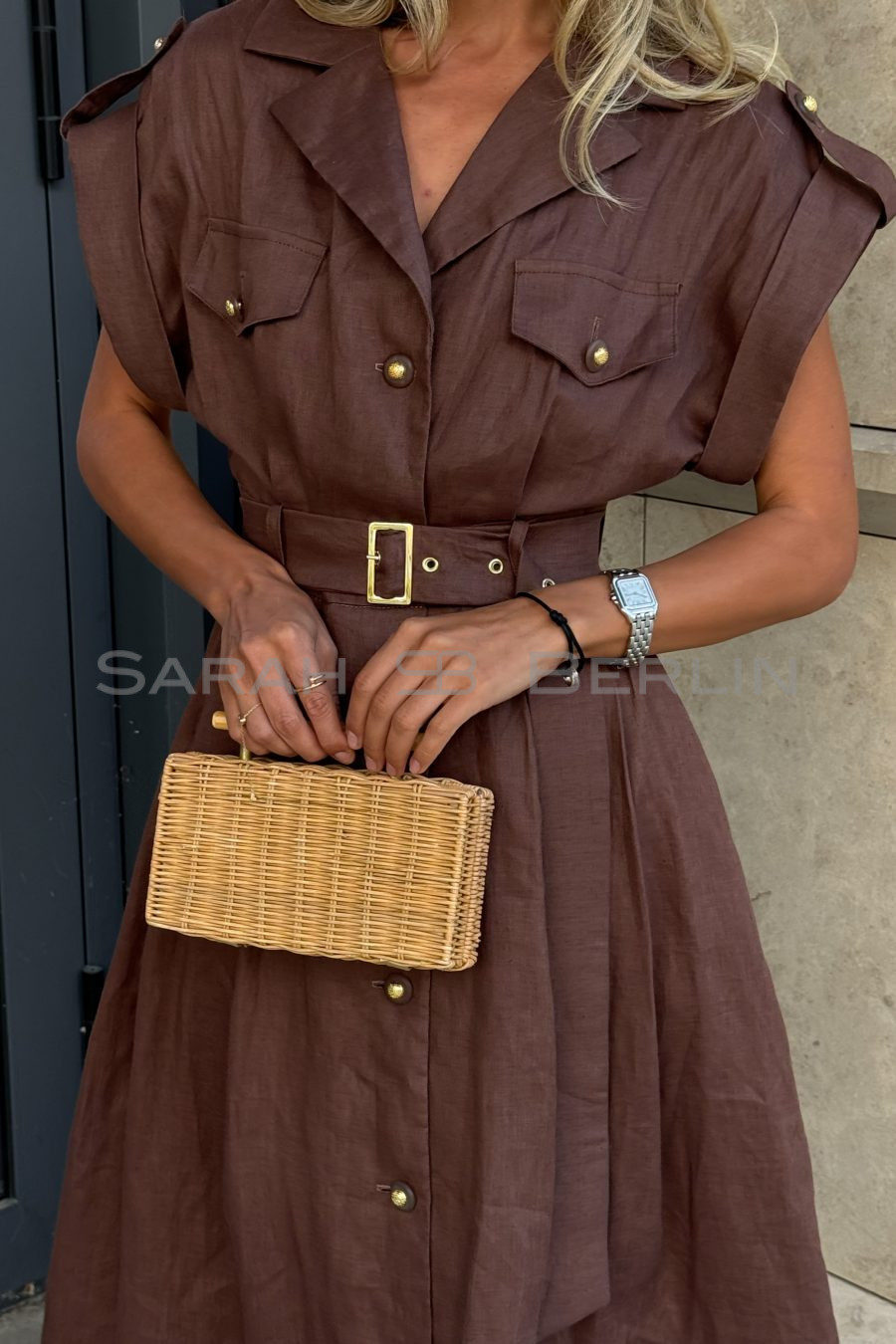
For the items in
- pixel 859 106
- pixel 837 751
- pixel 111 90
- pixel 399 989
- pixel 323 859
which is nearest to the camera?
pixel 323 859

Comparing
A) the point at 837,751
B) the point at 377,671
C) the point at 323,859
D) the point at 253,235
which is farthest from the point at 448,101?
the point at 837,751

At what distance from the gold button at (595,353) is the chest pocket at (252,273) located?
0.90 ft

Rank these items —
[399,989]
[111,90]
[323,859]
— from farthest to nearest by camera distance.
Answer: [111,90] < [399,989] < [323,859]

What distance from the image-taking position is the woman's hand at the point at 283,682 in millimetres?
1444

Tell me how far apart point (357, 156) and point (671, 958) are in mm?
860

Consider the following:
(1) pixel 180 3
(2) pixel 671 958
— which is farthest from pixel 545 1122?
(1) pixel 180 3

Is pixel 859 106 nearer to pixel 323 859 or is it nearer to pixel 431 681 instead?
pixel 431 681

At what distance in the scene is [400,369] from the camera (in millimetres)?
1441

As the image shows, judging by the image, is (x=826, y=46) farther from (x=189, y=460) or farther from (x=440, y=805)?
(x=440, y=805)

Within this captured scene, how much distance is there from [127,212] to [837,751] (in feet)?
4.02

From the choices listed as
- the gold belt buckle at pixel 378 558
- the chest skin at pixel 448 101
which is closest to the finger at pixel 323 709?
the gold belt buckle at pixel 378 558

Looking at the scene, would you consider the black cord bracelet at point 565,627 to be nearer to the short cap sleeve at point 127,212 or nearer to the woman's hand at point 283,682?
the woman's hand at point 283,682

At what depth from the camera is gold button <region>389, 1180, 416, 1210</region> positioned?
1.53 meters

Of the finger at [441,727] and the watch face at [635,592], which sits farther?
the watch face at [635,592]
